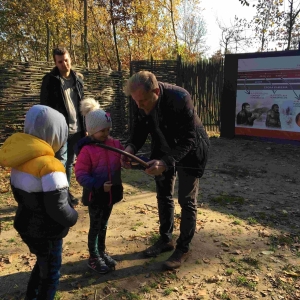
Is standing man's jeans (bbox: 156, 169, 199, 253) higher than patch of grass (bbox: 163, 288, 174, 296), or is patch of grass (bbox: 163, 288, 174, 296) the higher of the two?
standing man's jeans (bbox: 156, 169, 199, 253)

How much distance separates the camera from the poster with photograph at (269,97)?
7.87m

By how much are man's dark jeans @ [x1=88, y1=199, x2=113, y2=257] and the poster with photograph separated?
6.60 meters

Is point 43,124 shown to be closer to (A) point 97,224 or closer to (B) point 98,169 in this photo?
(B) point 98,169

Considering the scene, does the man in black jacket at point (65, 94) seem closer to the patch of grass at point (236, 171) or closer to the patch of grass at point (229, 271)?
the patch of grass at point (229, 271)

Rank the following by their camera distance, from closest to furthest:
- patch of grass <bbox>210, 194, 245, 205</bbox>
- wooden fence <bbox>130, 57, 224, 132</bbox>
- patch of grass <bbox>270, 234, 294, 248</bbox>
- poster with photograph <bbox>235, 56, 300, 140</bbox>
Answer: patch of grass <bbox>270, 234, 294, 248</bbox> → patch of grass <bbox>210, 194, 245, 205</bbox> → poster with photograph <bbox>235, 56, 300, 140</bbox> → wooden fence <bbox>130, 57, 224, 132</bbox>

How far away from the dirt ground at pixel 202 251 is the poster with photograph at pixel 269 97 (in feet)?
9.13

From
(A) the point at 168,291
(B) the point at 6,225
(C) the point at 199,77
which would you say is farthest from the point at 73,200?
(C) the point at 199,77

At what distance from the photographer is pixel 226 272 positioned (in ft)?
9.71

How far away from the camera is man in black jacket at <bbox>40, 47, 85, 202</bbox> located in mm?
3861

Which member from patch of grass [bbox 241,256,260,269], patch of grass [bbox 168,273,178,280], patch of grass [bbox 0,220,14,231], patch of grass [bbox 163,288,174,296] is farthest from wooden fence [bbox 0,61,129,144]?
patch of grass [bbox 241,256,260,269]

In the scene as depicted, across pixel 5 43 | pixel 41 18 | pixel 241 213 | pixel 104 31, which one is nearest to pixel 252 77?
pixel 241 213

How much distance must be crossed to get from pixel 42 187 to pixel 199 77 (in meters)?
8.70

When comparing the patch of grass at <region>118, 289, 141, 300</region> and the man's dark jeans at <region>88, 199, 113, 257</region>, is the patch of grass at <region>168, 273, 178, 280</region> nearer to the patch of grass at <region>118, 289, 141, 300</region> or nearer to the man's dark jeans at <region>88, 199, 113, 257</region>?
the patch of grass at <region>118, 289, 141, 300</region>

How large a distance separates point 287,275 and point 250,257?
0.41 metres
